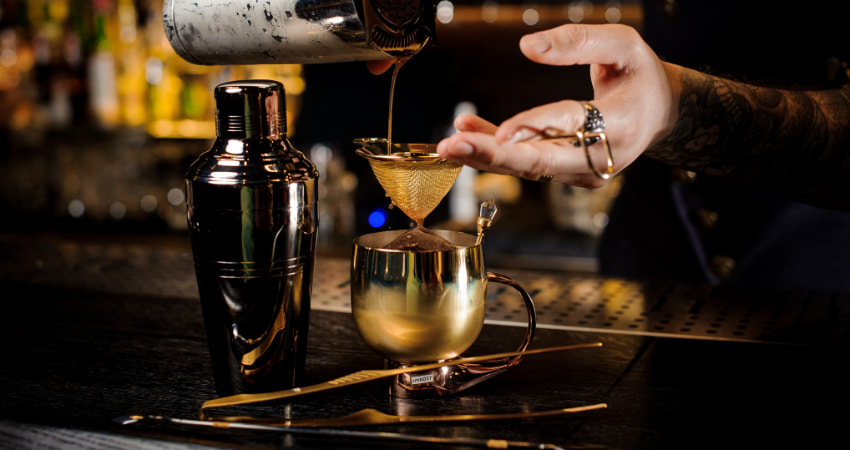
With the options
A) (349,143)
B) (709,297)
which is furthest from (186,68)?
(709,297)

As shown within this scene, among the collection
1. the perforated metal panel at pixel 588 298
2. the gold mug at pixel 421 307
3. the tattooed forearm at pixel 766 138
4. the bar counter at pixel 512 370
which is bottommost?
the perforated metal panel at pixel 588 298

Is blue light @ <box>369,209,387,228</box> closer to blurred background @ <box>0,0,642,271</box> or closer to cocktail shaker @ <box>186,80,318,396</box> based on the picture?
blurred background @ <box>0,0,642,271</box>

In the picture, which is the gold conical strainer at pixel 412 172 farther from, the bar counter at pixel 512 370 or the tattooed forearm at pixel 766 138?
the tattooed forearm at pixel 766 138

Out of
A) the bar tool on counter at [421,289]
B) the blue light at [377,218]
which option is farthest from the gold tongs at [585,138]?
the blue light at [377,218]

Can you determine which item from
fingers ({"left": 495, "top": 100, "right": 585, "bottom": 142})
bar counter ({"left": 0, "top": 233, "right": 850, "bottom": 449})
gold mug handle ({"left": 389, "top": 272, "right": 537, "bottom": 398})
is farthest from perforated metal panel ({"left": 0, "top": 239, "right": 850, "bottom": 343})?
fingers ({"left": 495, "top": 100, "right": 585, "bottom": 142})

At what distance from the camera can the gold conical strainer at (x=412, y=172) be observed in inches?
35.9

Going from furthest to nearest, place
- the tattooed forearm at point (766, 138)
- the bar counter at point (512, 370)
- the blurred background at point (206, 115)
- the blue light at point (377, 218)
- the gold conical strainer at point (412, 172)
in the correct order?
the blue light at point (377, 218), the blurred background at point (206, 115), the tattooed forearm at point (766, 138), the gold conical strainer at point (412, 172), the bar counter at point (512, 370)

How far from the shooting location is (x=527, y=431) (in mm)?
784

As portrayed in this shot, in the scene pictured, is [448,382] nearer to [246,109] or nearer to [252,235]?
[252,235]

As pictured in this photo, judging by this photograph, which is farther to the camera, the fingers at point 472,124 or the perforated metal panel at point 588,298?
the perforated metal panel at point 588,298

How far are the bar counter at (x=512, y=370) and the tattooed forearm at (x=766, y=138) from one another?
0.66 ft

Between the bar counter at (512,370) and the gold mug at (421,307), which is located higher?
the gold mug at (421,307)

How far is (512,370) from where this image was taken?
3.23 feet

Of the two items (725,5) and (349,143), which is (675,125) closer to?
(725,5)
